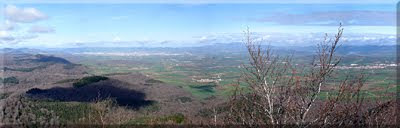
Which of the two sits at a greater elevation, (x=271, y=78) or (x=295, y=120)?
(x=271, y=78)

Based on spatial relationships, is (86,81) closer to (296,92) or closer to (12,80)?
(12,80)

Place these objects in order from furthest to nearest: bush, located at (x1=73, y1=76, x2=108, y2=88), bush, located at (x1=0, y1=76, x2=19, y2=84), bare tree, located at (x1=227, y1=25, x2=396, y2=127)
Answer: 1. bush, located at (x1=0, y1=76, x2=19, y2=84)
2. bush, located at (x1=73, y1=76, x2=108, y2=88)
3. bare tree, located at (x1=227, y1=25, x2=396, y2=127)

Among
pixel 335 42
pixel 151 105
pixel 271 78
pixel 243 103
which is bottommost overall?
pixel 151 105

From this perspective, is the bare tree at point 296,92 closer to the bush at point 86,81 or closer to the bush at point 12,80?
the bush at point 86,81

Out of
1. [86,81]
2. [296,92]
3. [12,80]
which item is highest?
[296,92]

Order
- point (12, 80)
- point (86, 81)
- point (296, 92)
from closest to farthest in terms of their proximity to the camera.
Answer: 1. point (296, 92)
2. point (86, 81)
3. point (12, 80)

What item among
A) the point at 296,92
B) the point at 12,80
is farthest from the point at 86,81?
the point at 296,92

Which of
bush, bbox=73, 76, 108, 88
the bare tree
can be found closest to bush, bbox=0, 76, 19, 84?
bush, bbox=73, 76, 108, 88

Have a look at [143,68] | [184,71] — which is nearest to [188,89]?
[184,71]

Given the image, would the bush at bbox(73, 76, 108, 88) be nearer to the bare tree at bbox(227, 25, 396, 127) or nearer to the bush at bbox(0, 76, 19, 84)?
the bush at bbox(0, 76, 19, 84)

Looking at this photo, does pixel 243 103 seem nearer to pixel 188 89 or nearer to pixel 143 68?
pixel 188 89

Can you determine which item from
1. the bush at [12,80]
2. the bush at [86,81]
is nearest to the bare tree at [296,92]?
the bush at [86,81]
